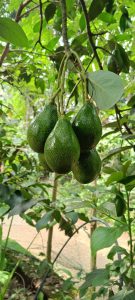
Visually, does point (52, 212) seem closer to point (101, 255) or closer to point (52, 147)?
point (52, 147)

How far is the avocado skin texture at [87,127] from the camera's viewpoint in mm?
609

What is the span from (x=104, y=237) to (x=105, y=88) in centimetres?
51

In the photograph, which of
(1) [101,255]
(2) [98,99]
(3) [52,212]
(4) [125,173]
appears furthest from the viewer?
(1) [101,255]

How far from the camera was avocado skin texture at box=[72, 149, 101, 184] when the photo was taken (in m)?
0.66

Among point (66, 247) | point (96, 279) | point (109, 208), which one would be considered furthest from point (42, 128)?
point (66, 247)

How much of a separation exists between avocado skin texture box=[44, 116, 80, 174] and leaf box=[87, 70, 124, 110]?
66mm

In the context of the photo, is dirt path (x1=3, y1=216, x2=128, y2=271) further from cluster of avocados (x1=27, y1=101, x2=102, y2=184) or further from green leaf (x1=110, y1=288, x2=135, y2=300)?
cluster of avocados (x1=27, y1=101, x2=102, y2=184)

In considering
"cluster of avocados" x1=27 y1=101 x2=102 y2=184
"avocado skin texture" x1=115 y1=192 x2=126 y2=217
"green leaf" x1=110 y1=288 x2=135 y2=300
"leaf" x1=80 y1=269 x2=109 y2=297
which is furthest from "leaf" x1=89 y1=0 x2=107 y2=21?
"leaf" x1=80 y1=269 x2=109 y2=297

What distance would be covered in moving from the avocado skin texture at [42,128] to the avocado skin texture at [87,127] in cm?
6

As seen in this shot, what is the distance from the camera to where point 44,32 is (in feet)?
6.01

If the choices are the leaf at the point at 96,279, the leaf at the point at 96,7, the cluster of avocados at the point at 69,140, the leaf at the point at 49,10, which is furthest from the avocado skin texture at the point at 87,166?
the leaf at the point at 96,279

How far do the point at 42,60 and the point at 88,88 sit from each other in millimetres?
1777

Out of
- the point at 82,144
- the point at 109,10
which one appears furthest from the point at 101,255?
the point at 82,144

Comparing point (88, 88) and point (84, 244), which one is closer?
point (88, 88)
